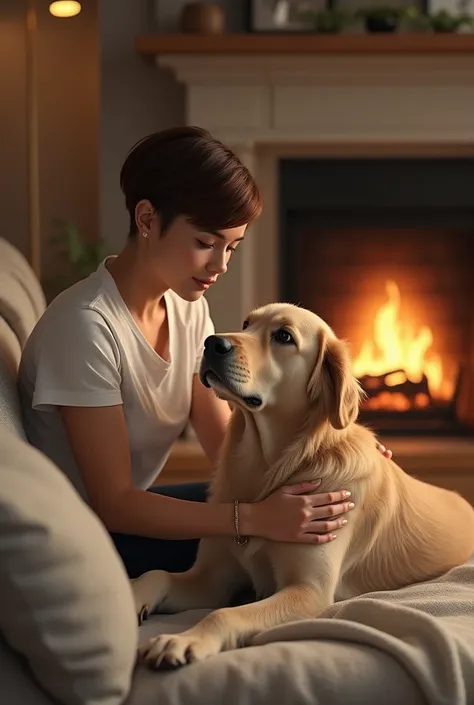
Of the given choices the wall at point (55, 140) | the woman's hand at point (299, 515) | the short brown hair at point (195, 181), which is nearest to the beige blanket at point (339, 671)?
the woman's hand at point (299, 515)

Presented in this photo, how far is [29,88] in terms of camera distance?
3920mm

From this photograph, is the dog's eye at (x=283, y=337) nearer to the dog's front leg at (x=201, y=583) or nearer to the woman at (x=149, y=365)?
the woman at (x=149, y=365)

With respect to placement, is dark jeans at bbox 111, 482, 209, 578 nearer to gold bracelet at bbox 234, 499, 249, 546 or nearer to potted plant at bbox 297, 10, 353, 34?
gold bracelet at bbox 234, 499, 249, 546

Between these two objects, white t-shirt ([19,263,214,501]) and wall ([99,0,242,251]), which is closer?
white t-shirt ([19,263,214,501])

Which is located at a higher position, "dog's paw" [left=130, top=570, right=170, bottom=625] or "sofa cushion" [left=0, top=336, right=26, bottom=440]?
"sofa cushion" [left=0, top=336, right=26, bottom=440]

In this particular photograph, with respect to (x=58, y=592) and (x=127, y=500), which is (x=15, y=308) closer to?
(x=127, y=500)

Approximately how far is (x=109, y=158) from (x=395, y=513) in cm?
241

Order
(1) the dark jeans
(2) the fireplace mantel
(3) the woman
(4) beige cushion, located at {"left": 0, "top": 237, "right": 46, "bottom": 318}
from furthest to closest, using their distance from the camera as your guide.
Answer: (2) the fireplace mantel, (4) beige cushion, located at {"left": 0, "top": 237, "right": 46, "bottom": 318}, (1) the dark jeans, (3) the woman

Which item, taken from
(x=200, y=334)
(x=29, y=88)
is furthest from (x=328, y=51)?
(x=200, y=334)

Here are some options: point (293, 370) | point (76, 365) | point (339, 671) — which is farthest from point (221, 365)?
point (339, 671)

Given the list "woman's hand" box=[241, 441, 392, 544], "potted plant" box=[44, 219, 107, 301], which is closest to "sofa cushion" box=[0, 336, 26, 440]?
"woman's hand" box=[241, 441, 392, 544]

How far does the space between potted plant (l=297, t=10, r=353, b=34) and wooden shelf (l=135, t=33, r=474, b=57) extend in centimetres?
8

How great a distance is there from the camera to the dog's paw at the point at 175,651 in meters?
1.36

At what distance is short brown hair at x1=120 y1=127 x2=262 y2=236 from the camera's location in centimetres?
194
